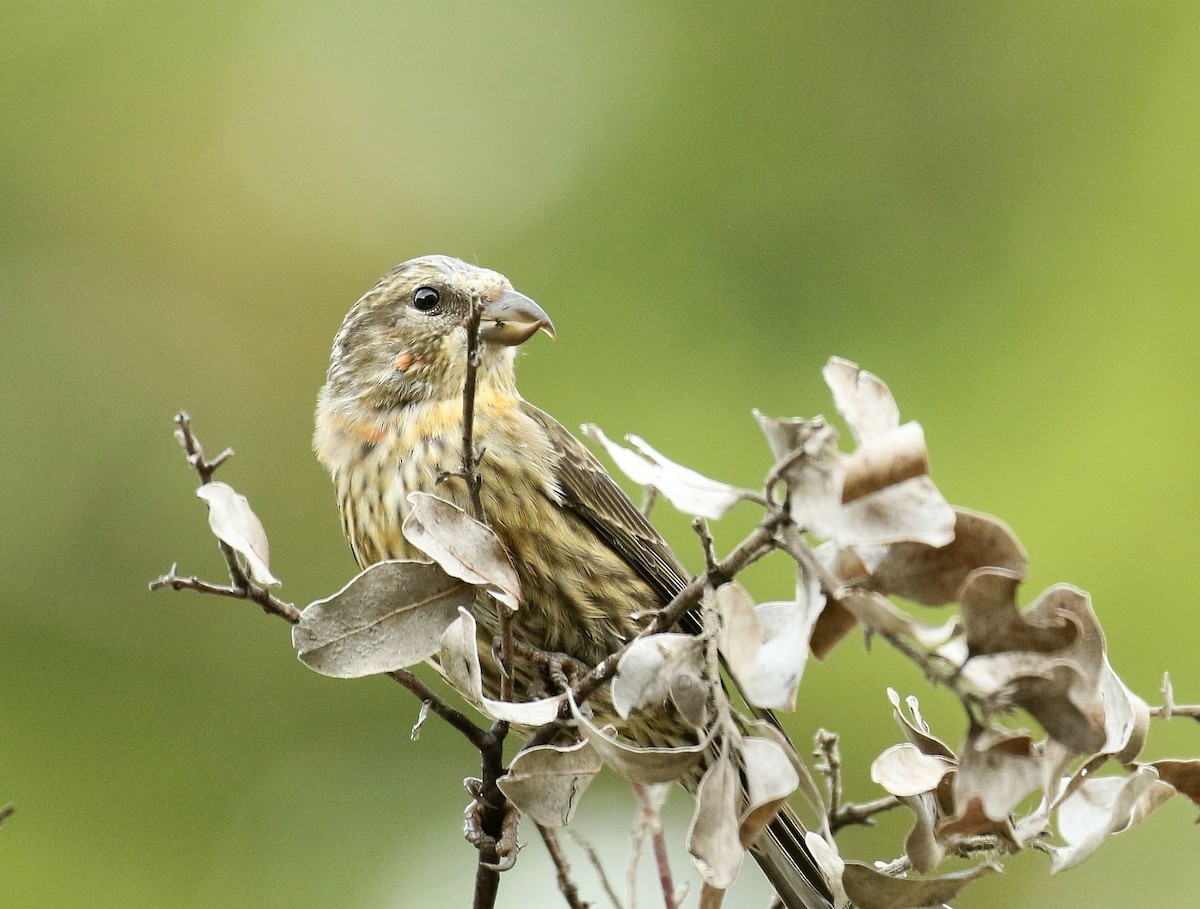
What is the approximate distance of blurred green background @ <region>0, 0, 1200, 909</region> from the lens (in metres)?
5.73

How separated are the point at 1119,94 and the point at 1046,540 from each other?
2.82 m

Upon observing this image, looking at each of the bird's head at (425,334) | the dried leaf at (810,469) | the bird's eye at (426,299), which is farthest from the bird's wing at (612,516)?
the dried leaf at (810,469)

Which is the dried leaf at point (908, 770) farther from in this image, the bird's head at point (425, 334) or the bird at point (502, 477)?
the bird's head at point (425, 334)

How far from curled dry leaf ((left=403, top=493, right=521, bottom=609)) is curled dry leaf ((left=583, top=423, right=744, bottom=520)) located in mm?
345

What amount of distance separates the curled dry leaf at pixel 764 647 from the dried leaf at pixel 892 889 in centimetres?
45

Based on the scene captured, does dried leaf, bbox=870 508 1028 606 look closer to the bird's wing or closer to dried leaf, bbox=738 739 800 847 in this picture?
dried leaf, bbox=738 739 800 847

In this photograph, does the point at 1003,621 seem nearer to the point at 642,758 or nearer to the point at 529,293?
the point at 642,758

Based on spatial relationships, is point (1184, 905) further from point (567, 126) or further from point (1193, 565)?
point (567, 126)

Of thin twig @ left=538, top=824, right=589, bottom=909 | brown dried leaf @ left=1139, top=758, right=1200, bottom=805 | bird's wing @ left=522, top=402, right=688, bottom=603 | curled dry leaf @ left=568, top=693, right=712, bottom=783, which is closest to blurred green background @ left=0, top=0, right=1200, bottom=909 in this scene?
bird's wing @ left=522, top=402, right=688, bottom=603

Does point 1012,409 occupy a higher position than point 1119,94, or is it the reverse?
point 1119,94

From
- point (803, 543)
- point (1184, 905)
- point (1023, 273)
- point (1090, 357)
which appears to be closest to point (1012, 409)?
point (1090, 357)

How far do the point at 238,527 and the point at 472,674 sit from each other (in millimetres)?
412

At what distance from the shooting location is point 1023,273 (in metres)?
6.61

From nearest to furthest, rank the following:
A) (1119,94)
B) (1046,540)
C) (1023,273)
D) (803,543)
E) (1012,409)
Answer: (803,543) → (1046,540) → (1012,409) → (1023,273) → (1119,94)
